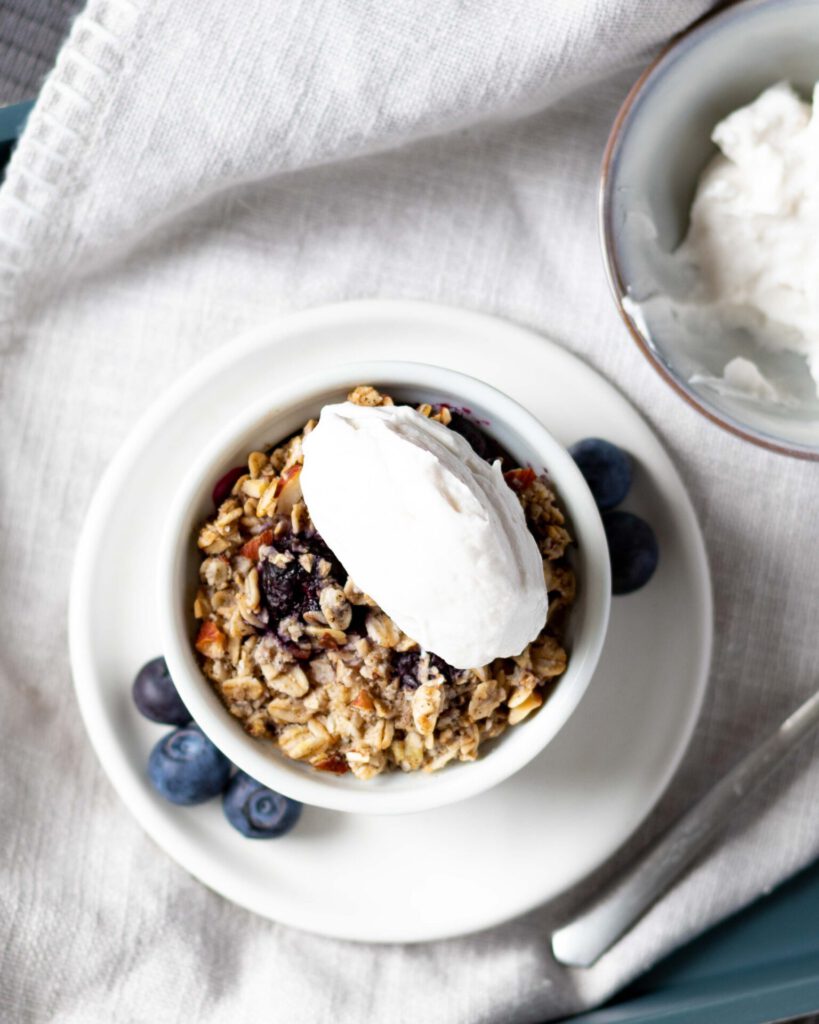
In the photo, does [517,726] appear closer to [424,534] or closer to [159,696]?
[424,534]

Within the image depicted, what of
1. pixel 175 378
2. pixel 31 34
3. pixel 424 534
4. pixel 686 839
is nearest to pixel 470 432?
pixel 424 534

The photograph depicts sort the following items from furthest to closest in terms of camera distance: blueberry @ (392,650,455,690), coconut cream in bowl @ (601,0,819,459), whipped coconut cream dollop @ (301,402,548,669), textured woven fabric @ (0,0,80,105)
→ textured woven fabric @ (0,0,80,105) < coconut cream in bowl @ (601,0,819,459) < blueberry @ (392,650,455,690) < whipped coconut cream dollop @ (301,402,548,669)

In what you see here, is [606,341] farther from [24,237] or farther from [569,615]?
[24,237]

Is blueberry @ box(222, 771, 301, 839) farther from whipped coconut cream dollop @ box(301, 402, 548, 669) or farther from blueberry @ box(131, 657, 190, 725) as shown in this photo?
whipped coconut cream dollop @ box(301, 402, 548, 669)

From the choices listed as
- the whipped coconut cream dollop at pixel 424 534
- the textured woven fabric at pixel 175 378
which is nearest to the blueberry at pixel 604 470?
the textured woven fabric at pixel 175 378

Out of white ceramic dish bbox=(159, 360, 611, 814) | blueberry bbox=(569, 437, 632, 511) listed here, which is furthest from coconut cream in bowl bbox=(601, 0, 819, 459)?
white ceramic dish bbox=(159, 360, 611, 814)

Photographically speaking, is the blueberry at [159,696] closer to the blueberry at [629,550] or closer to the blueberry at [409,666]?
the blueberry at [409,666]

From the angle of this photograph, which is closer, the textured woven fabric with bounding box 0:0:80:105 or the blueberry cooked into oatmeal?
the blueberry cooked into oatmeal
